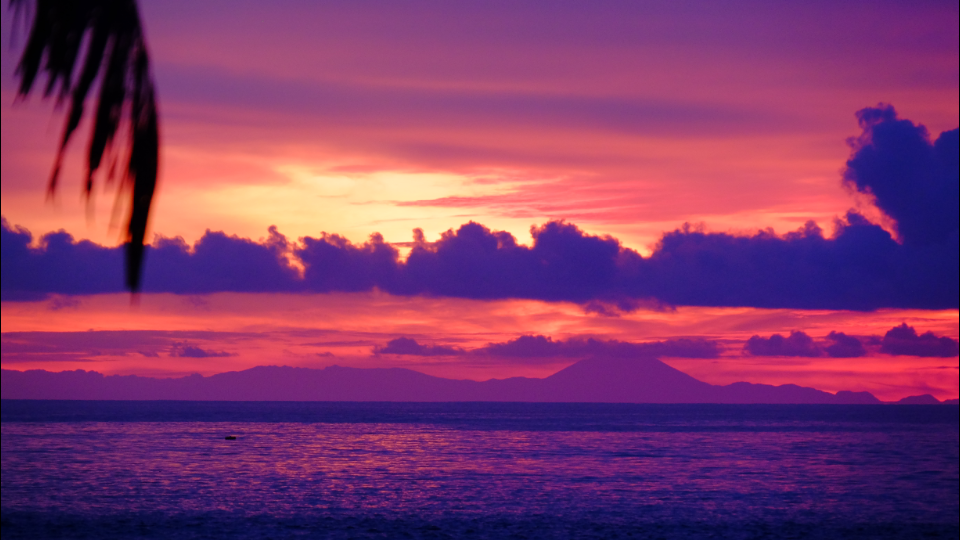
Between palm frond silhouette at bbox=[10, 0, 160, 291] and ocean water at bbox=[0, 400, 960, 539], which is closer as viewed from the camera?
palm frond silhouette at bbox=[10, 0, 160, 291]

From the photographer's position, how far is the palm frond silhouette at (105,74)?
4668 mm

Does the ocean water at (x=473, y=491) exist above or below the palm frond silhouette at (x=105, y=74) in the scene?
below

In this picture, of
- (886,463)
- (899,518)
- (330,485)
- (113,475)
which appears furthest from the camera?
(886,463)

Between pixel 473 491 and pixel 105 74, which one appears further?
pixel 473 491

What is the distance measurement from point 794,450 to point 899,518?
2486 inches

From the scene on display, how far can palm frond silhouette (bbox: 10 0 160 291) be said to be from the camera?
467 cm

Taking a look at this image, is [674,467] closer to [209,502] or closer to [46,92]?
[209,502]

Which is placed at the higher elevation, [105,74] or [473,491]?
[105,74]

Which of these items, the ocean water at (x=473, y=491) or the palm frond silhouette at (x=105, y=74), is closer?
the palm frond silhouette at (x=105, y=74)

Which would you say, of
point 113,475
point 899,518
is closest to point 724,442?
point 899,518

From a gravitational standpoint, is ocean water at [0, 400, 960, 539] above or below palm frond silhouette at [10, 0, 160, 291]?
below

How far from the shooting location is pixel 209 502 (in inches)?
2271

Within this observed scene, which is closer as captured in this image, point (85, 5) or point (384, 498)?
point (85, 5)

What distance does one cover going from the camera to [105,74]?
476cm
